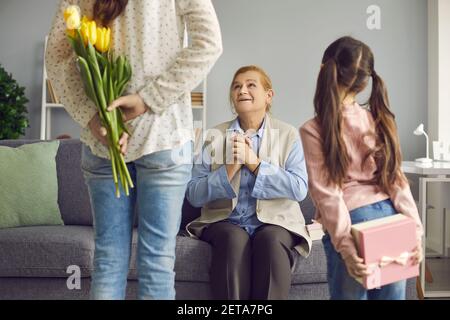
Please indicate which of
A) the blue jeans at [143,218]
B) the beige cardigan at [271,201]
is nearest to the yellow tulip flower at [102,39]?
the blue jeans at [143,218]

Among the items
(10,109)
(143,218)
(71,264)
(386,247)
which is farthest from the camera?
(10,109)

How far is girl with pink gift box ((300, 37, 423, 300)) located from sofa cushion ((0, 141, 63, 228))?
138 cm

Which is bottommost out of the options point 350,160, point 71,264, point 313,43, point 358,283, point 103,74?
point 71,264

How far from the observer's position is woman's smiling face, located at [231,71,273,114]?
5.21 ft

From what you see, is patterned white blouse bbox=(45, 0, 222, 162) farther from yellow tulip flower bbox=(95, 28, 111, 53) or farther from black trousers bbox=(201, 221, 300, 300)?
black trousers bbox=(201, 221, 300, 300)

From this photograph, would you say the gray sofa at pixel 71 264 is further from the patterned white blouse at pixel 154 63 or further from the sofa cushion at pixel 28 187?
the patterned white blouse at pixel 154 63

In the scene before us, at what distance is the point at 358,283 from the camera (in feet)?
2.94

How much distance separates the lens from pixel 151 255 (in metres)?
0.97

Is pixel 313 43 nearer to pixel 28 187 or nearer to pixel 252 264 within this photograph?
Result: pixel 28 187

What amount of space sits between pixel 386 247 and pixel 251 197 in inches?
28.5

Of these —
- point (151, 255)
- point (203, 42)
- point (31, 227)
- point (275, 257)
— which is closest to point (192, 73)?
point (203, 42)

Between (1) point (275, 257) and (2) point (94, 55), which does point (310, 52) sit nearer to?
(1) point (275, 257)

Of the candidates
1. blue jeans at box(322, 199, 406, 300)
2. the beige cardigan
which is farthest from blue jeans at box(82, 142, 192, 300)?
the beige cardigan

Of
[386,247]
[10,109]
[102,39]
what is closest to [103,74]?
[102,39]
